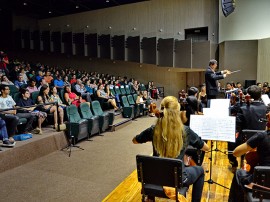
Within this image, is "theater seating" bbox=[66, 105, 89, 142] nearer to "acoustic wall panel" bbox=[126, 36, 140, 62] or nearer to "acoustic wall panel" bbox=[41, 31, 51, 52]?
"acoustic wall panel" bbox=[126, 36, 140, 62]

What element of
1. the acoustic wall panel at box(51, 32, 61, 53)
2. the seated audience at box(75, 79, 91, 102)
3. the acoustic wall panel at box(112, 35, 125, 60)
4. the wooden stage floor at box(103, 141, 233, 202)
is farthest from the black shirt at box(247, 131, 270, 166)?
the acoustic wall panel at box(51, 32, 61, 53)

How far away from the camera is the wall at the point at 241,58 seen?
35.0 ft

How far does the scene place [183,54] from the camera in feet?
38.1

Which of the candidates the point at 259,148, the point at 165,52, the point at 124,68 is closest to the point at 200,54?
the point at 165,52

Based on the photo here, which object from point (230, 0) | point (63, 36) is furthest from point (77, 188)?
point (63, 36)

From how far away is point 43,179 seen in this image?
355 centimetres

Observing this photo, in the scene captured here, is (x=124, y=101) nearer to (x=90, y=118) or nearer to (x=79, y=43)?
(x=90, y=118)

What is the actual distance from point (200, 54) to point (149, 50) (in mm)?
2337

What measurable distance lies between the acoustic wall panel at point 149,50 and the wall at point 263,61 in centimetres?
437

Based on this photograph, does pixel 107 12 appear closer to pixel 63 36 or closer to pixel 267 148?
pixel 63 36

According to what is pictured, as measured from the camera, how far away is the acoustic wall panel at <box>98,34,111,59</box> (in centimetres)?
1300

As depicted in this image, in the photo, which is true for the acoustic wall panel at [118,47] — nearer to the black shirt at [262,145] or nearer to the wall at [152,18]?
the wall at [152,18]

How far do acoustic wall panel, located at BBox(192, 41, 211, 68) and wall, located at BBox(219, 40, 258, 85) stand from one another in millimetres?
725

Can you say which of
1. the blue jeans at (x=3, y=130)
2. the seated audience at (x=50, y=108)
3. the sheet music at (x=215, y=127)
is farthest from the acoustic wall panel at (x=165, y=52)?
the sheet music at (x=215, y=127)
